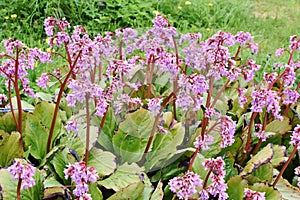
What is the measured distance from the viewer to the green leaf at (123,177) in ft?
6.34

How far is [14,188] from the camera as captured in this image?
177 cm

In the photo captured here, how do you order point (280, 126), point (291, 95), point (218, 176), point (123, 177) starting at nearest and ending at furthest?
point (218, 176), point (123, 177), point (291, 95), point (280, 126)

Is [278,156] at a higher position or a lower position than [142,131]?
lower

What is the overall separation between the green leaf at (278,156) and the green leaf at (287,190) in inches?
5.2

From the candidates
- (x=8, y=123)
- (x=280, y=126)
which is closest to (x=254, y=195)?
(x=280, y=126)

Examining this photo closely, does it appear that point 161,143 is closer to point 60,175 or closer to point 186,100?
point 186,100

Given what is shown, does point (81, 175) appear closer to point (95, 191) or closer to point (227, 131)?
point (95, 191)

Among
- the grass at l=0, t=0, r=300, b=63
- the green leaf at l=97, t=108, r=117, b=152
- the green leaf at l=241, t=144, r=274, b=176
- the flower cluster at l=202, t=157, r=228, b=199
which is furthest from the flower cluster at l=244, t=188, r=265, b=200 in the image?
the grass at l=0, t=0, r=300, b=63

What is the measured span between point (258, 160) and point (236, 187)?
0.83ft

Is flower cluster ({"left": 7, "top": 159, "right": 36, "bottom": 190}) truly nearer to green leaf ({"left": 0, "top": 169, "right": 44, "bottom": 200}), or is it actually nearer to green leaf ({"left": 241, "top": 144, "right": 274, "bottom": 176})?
green leaf ({"left": 0, "top": 169, "right": 44, "bottom": 200})

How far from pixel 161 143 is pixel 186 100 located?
33cm

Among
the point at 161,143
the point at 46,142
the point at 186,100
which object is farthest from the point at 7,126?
the point at 186,100

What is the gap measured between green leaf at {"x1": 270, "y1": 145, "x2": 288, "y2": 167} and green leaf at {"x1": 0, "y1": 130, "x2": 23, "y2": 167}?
1.17 m

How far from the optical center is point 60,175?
6.48 feet
